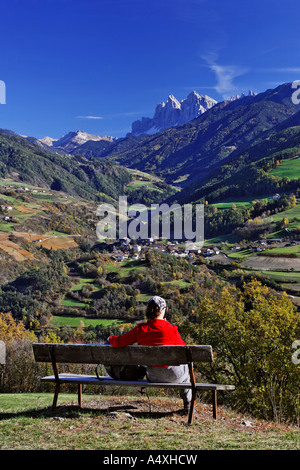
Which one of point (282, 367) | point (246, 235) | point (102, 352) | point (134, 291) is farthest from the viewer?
point (246, 235)

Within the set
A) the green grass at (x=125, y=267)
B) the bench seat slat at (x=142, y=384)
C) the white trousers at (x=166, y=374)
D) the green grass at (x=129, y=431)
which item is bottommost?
the green grass at (x=125, y=267)

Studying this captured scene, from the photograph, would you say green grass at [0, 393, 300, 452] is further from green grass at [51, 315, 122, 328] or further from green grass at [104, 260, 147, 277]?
green grass at [104, 260, 147, 277]

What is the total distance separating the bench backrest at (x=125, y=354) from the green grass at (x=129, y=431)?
3.14 ft

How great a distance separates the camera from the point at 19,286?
352ft

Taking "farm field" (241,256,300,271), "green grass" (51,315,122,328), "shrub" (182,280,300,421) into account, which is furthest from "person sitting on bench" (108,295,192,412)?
"farm field" (241,256,300,271)

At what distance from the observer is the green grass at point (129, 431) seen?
4.80m

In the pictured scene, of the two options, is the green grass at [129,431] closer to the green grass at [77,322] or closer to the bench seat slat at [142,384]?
the bench seat slat at [142,384]

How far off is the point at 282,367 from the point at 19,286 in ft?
343

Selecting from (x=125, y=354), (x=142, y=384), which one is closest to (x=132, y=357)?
(x=125, y=354)

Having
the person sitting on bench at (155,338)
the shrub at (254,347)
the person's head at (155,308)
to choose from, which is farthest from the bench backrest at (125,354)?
the shrub at (254,347)

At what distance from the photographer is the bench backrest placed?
5.62m

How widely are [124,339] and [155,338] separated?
529 millimetres

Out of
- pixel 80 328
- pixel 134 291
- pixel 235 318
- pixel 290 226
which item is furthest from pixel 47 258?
pixel 235 318
